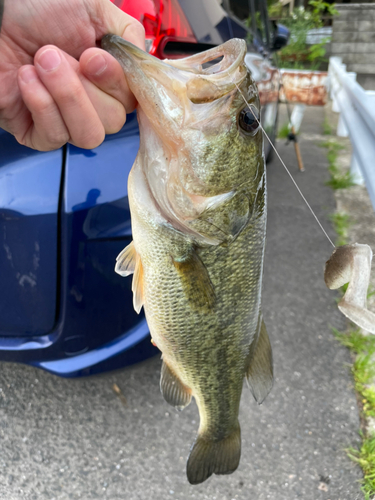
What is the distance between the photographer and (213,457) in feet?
4.78

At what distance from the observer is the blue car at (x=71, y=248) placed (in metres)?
1.49

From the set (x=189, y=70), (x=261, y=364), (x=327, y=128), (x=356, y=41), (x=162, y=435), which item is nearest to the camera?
(x=189, y=70)

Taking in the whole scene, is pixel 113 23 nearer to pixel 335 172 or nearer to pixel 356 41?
pixel 335 172

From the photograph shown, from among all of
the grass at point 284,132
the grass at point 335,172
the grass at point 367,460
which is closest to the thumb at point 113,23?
the grass at point 367,460

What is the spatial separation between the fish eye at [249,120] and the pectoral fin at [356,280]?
0.40 metres

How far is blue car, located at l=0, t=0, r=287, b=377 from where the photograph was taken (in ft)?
4.87

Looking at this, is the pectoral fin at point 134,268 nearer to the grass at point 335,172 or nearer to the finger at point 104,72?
the finger at point 104,72

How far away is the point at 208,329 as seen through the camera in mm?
1261

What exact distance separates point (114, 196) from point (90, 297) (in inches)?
16.8

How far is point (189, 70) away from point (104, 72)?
0.70ft

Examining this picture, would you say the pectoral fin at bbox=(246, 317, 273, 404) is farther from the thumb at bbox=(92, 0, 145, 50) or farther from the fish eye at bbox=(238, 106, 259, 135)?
the thumb at bbox=(92, 0, 145, 50)

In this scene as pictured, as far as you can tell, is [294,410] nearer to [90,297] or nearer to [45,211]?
[90,297]

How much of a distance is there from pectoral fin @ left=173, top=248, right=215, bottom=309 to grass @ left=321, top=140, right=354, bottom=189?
4.10 metres

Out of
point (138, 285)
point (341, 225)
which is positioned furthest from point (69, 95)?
point (341, 225)
